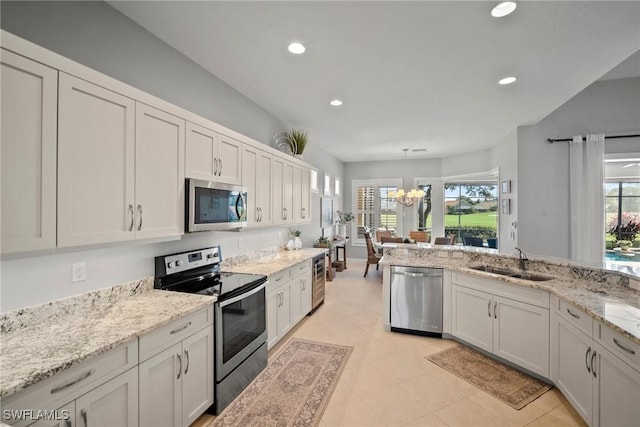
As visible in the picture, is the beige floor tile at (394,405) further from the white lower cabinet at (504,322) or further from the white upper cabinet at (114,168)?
the white upper cabinet at (114,168)

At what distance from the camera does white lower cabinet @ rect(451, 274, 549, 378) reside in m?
2.48

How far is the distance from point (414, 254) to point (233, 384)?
2641 millimetres

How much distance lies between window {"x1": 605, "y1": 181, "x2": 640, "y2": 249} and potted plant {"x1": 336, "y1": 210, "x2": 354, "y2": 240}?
4953 millimetres

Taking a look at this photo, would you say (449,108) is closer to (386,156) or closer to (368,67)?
(368,67)

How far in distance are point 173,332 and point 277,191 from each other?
215cm

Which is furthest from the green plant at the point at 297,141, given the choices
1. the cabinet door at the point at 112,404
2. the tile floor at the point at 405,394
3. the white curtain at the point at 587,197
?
the white curtain at the point at 587,197

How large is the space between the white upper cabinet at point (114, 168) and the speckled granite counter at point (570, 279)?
2.67 m

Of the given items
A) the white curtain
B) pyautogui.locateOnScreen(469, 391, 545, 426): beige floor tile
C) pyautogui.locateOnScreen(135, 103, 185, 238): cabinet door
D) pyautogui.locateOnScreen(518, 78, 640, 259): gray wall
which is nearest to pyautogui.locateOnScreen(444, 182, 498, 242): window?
pyautogui.locateOnScreen(518, 78, 640, 259): gray wall

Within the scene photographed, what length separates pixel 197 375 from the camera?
1932mm

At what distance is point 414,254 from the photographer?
12.6ft

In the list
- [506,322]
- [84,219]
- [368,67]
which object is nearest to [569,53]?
[368,67]

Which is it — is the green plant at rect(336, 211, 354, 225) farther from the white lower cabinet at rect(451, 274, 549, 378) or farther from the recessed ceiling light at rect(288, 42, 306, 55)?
the recessed ceiling light at rect(288, 42, 306, 55)

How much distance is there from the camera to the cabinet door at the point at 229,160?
2.57 meters

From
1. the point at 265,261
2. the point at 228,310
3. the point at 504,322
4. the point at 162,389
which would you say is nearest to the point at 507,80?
the point at 504,322
